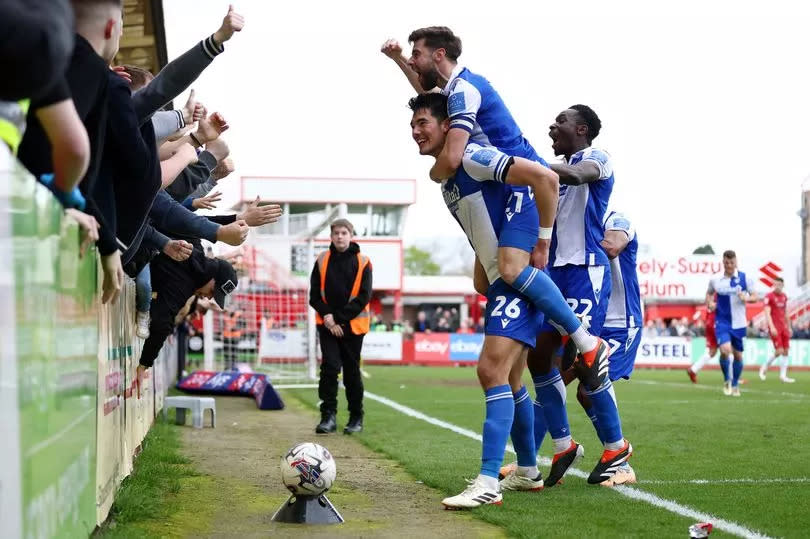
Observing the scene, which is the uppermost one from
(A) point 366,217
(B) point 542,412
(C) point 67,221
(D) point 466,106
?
(A) point 366,217

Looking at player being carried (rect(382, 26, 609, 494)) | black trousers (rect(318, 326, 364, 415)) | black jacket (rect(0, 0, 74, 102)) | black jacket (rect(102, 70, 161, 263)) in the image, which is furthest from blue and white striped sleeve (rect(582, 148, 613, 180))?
black jacket (rect(0, 0, 74, 102))

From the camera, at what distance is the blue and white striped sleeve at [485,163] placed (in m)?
5.25

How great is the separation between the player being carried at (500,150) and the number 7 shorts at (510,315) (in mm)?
52

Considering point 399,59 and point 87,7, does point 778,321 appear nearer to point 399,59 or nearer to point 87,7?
point 399,59

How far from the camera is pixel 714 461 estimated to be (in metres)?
7.27

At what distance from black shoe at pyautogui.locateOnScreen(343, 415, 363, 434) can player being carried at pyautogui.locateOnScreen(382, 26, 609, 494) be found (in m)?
3.79

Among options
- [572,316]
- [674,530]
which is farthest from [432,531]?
[572,316]

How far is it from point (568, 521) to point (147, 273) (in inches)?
152

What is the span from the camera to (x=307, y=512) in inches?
190

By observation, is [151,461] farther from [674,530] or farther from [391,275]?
[391,275]

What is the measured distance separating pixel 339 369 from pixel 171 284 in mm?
2405

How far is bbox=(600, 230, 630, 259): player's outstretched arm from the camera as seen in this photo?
6.72 m

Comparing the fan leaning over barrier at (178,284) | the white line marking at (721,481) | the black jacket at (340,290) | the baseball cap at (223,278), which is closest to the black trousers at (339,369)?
the black jacket at (340,290)

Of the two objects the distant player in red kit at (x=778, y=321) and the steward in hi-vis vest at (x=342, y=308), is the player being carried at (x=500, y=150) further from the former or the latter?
the distant player in red kit at (x=778, y=321)
